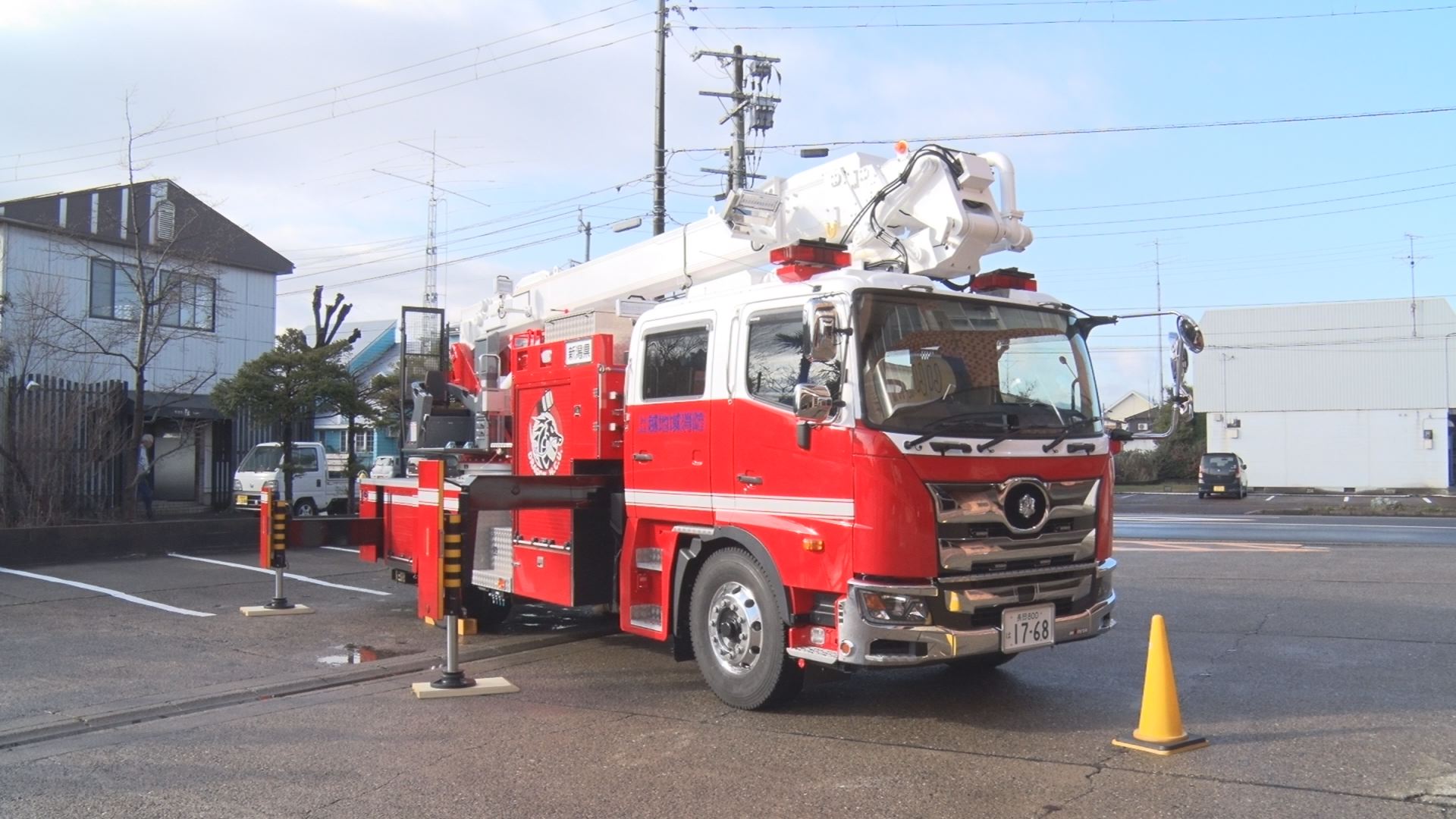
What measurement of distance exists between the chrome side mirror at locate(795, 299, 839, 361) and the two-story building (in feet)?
51.2

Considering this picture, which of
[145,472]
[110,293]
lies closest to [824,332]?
[145,472]

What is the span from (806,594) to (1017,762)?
1.55 metres

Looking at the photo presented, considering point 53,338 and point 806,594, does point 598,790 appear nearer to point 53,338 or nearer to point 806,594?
point 806,594

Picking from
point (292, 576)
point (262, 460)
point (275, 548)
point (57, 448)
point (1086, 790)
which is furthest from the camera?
point (262, 460)

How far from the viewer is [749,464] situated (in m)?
7.36

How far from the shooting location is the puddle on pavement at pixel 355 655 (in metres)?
9.35

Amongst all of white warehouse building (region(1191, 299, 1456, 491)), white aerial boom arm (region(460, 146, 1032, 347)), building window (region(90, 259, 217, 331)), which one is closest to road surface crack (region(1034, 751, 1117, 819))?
white aerial boom arm (region(460, 146, 1032, 347))

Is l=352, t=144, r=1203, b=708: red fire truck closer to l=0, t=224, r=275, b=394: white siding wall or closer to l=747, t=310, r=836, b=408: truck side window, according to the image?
l=747, t=310, r=836, b=408: truck side window

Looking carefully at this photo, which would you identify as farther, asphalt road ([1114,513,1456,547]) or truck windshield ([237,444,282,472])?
truck windshield ([237,444,282,472])

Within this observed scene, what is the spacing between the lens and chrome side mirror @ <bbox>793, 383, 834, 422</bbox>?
6.47 metres

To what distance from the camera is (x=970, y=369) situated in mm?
7008

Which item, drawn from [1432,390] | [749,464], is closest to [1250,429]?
[1432,390]

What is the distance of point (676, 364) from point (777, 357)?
114 cm

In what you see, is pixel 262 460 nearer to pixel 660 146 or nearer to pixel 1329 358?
pixel 660 146
